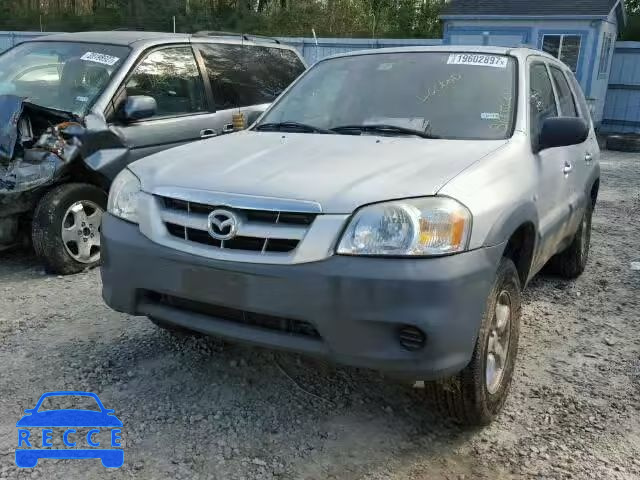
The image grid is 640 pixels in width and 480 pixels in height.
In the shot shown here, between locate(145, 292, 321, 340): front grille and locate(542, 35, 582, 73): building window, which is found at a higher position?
locate(542, 35, 582, 73): building window

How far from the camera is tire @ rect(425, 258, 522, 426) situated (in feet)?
8.61

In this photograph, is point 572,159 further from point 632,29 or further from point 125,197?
point 632,29

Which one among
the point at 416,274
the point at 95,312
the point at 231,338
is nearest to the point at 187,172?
the point at 231,338

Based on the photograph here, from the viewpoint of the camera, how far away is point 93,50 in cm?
526

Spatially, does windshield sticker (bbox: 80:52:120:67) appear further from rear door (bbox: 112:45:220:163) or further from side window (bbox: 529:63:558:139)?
side window (bbox: 529:63:558:139)

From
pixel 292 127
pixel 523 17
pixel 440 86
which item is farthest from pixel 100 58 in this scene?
pixel 523 17

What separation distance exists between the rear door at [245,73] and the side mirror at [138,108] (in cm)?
94

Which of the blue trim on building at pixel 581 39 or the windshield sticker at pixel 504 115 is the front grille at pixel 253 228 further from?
the blue trim on building at pixel 581 39

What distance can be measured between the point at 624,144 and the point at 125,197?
493 inches

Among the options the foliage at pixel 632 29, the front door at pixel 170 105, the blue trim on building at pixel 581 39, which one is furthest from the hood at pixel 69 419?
the foliage at pixel 632 29

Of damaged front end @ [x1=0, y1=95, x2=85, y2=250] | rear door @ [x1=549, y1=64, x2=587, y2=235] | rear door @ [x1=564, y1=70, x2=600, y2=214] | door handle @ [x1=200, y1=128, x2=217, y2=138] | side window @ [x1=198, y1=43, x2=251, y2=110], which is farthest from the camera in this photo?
side window @ [x1=198, y1=43, x2=251, y2=110]

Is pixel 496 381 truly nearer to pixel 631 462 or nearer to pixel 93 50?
pixel 631 462

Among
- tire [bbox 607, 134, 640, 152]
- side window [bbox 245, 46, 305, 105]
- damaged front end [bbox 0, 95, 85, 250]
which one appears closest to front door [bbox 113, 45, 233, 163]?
damaged front end [bbox 0, 95, 85, 250]

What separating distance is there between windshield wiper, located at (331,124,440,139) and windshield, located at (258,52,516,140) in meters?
0.01
